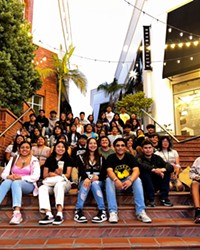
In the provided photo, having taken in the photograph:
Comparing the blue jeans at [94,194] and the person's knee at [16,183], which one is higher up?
the person's knee at [16,183]

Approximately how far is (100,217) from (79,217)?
0.29m

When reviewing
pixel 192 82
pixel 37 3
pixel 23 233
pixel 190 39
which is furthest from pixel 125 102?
pixel 23 233

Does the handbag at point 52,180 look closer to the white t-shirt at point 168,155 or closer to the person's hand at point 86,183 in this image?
the person's hand at point 86,183

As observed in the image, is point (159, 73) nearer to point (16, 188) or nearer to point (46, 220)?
point (16, 188)

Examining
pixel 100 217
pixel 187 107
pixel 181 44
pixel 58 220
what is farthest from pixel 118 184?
pixel 181 44

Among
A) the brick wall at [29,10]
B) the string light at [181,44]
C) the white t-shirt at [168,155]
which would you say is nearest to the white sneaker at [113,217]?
the white t-shirt at [168,155]

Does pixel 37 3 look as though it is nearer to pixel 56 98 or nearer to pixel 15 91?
pixel 56 98

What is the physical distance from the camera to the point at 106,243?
299 centimetres

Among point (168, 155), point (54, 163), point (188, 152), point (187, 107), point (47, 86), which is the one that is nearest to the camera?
point (54, 163)

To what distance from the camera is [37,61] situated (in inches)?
496

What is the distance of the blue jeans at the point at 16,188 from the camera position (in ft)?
11.3

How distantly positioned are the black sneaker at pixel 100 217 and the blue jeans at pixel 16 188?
3.45ft

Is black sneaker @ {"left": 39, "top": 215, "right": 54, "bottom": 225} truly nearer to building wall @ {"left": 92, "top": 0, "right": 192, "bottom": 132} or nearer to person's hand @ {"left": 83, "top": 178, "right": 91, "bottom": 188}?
person's hand @ {"left": 83, "top": 178, "right": 91, "bottom": 188}

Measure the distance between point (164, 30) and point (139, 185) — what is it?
9.70 meters
